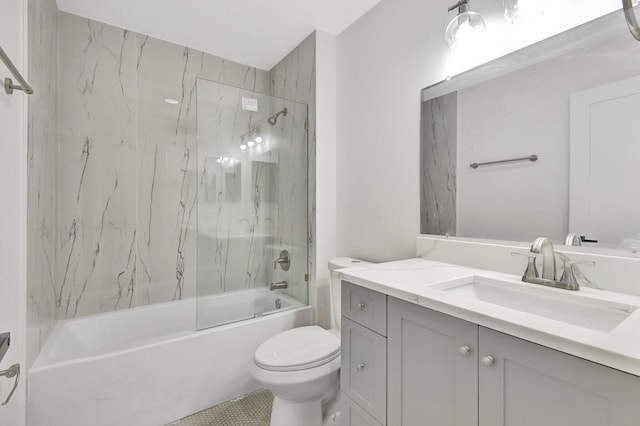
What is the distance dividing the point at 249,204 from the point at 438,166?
51.8 inches

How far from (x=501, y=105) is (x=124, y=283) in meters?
2.70

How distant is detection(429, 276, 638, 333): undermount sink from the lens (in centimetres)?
78

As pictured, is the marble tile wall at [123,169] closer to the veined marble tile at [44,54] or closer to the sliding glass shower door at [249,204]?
the veined marble tile at [44,54]

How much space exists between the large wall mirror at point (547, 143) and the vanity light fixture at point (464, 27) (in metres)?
0.14

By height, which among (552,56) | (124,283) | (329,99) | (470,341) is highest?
(329,99)

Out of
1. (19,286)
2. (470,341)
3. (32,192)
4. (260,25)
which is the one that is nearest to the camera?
(470,341)

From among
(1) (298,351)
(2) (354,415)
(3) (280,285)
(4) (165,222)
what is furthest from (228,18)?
(2) (354,415)

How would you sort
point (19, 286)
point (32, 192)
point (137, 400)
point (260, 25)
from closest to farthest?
1. point (19, 286)
2. point (32, 192)
3. point (137, 400)
4. point (260, 25)

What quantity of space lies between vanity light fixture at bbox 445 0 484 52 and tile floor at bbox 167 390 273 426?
7.50 ft

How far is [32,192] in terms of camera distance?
52.8 inches

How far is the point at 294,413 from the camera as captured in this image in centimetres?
141

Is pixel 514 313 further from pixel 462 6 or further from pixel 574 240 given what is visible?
pixel 462 6

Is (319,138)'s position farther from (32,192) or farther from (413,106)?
(32,192)

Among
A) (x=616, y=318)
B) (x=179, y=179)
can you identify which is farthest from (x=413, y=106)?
(x=179, y=179)
